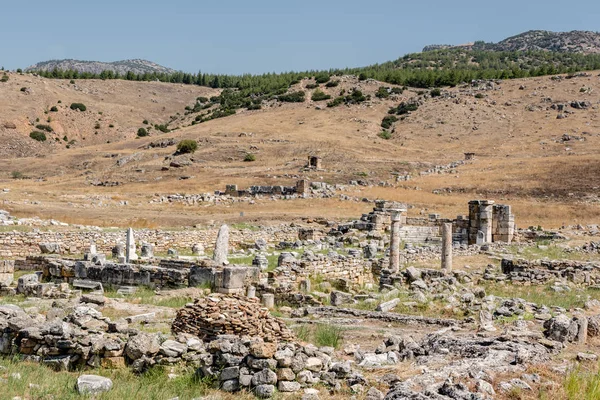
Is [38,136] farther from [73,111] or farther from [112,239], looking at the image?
[112,239]

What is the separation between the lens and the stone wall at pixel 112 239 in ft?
70.5

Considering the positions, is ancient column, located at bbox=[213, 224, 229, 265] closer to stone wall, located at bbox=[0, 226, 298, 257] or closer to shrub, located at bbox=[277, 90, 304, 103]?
stone wall, located at bbox=[0, 226, 298, 257]

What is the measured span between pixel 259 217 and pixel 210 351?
25.8m

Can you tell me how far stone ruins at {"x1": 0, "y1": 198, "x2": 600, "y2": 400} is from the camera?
7.53m

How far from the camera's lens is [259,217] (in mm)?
33812

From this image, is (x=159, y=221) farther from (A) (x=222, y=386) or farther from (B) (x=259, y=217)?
(A) (x=222, y=386)

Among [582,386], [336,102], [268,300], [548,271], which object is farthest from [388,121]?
[582,386]

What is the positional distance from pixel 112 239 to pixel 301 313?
12.2 meters

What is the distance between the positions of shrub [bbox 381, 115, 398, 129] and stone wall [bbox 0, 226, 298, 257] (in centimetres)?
5644

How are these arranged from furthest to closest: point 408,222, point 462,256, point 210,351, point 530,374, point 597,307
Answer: point 408,222, point 462,256, point 597,307, point 210,351, point 530,374

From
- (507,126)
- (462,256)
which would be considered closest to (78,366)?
(462,256)

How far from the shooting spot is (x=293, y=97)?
Result: 9669 cm

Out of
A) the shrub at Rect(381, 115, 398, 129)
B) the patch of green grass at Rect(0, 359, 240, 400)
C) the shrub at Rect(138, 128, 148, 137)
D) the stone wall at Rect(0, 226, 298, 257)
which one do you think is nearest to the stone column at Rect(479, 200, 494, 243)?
the stone wall at Rect(0, 226, 298, 257)

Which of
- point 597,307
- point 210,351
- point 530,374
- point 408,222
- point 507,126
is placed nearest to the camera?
point 530,374
